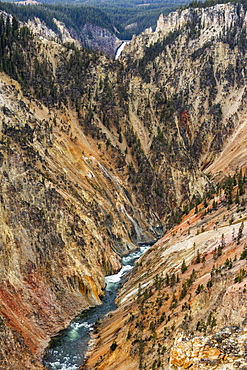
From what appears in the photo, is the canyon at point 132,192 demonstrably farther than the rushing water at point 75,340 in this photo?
No

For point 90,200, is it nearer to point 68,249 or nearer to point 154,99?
point 68,249

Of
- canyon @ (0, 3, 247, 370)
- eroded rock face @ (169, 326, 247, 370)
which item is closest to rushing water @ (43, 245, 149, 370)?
canyon @ (0, 3, 247, 370)

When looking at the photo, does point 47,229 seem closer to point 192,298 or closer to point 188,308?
point 192,298

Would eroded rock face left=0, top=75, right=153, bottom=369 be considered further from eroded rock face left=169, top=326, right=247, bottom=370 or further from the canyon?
eroded rock face left=169, top=326, right=247, bottom=370

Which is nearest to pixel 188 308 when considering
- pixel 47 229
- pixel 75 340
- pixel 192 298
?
pixel 192 298

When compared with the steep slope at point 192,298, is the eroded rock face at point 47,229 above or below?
above

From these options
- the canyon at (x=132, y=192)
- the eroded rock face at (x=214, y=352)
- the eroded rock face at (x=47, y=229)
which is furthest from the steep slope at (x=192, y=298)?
the eroded rock face at (x=47, y=229)

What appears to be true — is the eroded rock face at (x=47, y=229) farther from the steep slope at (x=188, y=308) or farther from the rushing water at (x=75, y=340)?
the steep slope at (x=188, y=308)
